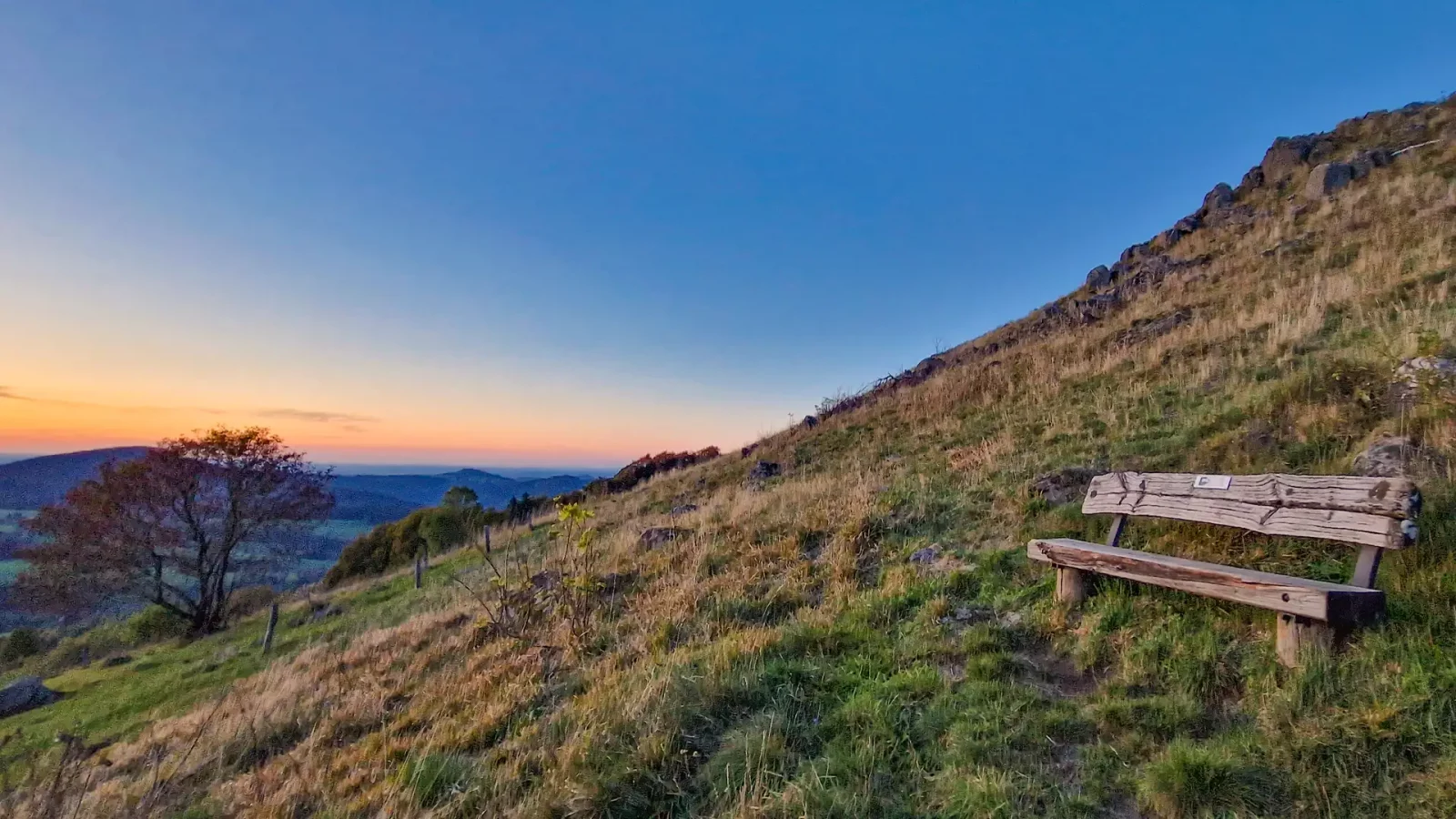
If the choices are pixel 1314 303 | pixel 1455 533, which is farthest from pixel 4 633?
pixel 1314 303

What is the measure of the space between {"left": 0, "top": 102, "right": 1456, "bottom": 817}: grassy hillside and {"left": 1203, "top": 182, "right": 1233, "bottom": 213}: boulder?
14170 mm

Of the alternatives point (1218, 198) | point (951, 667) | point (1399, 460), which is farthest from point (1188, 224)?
point (951, 667)

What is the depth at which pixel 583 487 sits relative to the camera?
27047mm

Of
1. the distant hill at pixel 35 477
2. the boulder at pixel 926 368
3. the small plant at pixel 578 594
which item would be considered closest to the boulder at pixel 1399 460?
the small plant at pixel 578 594

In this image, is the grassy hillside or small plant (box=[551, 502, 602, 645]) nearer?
the grassy hillside

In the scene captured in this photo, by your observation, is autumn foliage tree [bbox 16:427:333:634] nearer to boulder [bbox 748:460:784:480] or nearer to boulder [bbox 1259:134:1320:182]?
boulder [bbox 748:460:784:480]

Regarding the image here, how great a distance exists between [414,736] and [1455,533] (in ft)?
22.8

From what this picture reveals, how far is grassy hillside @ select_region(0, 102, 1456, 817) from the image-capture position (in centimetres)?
267

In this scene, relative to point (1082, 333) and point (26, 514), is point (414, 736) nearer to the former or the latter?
point (1082, 333)


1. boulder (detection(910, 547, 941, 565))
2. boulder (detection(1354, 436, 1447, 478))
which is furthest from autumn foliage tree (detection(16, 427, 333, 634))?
boulder (detection(1354, 436, 1447, 478))

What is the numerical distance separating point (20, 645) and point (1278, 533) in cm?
3451

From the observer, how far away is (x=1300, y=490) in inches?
140

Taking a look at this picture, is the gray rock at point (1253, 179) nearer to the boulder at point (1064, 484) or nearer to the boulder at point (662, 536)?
the boulder at point (1064, 484)

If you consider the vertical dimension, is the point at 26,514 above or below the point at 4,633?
above
